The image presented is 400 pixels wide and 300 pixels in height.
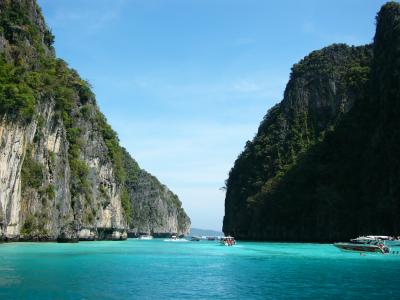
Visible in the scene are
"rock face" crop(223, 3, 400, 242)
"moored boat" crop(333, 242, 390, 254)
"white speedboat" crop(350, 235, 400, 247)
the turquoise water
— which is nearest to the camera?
the turquoise water

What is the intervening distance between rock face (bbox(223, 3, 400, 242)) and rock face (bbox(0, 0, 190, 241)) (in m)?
26.9

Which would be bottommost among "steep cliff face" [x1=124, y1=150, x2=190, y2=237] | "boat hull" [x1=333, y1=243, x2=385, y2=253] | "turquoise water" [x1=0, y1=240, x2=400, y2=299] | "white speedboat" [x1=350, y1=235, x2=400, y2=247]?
"turquoise water" [x1=0, y1=240, x2=400, y2=299]

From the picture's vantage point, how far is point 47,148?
180ft

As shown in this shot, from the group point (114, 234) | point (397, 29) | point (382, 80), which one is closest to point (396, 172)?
point (382, 80)

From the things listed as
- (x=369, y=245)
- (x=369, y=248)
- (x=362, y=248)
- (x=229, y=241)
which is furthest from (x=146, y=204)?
(x=369, y=248)

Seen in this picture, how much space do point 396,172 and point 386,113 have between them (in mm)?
8077

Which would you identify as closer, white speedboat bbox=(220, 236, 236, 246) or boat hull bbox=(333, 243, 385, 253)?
boat hull bbox=(333, 243, 385, 253)

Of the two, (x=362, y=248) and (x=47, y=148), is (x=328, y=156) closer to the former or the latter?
(x=362, y=248)

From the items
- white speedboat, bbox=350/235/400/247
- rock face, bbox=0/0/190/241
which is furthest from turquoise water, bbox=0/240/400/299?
rock face, bbox=0/0/190/241

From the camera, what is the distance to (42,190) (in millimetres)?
50844

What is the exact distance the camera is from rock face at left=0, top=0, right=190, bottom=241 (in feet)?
135

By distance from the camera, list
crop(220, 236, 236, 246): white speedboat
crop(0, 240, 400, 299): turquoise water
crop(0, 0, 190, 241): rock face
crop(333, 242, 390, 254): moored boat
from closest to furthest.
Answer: crop(0, 240, 400, 299): turquoise water → crop(333, 242, 390, 254): moored boat → crop(0, 0, 190, 241): rock face → crop(220, 236, 236, 246): white speedboat

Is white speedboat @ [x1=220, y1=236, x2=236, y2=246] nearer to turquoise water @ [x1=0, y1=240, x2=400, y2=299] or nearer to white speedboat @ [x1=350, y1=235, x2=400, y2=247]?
white speedboat @ [x1=350, y1=235, x2=400, y2=247]

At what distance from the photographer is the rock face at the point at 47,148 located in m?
41.1
